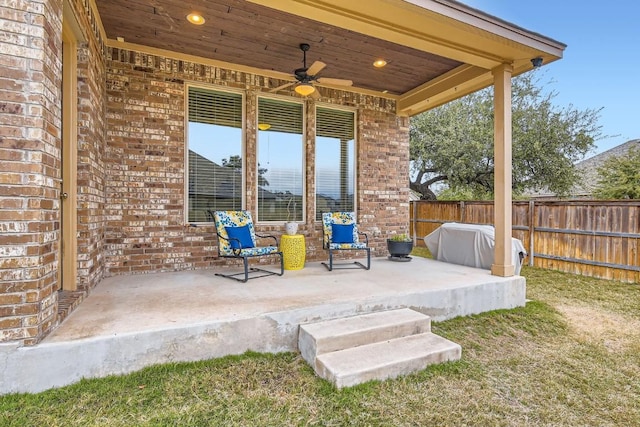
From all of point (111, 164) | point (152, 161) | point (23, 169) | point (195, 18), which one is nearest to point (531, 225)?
point (195, 18)

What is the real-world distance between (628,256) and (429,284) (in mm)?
4073

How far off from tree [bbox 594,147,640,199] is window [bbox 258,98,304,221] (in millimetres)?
8819

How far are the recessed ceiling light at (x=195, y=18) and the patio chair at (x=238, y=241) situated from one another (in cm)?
221

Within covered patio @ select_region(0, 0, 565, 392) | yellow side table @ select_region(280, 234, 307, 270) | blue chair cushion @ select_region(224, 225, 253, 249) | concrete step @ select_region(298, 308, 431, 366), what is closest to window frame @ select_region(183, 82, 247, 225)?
covered patio @ select_region(0, 0, 565, 392)

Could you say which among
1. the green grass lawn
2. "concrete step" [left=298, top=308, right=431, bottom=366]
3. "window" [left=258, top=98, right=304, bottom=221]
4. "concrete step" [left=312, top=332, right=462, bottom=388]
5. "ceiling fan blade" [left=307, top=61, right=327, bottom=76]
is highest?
"ceiling fan blade" [left=307, top=61, right=327, bottom=76]

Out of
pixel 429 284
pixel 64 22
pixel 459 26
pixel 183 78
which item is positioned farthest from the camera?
pixel 183 78

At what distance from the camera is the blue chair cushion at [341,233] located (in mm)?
4898

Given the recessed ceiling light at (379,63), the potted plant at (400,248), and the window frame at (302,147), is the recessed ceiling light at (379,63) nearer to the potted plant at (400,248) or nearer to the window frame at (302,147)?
the window frame at (302,147)

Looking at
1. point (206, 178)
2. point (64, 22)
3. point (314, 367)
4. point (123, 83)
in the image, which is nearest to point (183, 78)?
point (123, 83)

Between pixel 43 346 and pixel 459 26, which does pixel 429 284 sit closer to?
pixel 459 26

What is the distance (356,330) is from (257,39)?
11.7 ft

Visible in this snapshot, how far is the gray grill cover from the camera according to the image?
16.4ft

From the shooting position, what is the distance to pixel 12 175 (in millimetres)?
1986

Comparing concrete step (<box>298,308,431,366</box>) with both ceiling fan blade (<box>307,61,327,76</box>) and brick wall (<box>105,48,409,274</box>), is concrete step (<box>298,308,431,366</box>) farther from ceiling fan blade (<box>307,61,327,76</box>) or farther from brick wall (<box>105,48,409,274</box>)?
ceiling fan blade (<box>307,61,327,76</box>)
